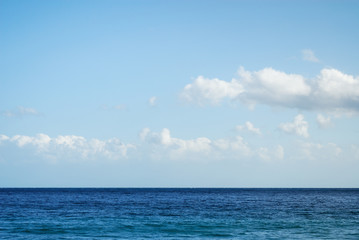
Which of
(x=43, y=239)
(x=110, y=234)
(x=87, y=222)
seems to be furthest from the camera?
(x=87, y=222)

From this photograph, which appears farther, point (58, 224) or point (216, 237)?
point (58, 224)

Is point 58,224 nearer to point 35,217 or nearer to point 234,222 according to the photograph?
point 35,217

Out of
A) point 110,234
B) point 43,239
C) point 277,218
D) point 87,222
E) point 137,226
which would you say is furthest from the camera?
point 277,218

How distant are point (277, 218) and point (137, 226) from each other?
18.4 metres

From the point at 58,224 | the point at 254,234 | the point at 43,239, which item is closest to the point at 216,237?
the point at 254,234

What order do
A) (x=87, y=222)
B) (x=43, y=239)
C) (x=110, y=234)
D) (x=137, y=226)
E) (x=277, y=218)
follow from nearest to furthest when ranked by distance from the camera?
(x=43, y=239)
(x=110, y=234)
(x=137, y=226)
(x=87, y=222)
(x=277, y=218)

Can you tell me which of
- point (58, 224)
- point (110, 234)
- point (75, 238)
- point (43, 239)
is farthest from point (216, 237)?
point (58, 224)

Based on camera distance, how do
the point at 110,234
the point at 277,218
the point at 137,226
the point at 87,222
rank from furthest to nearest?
1. the point at 277,218
2. the point at 87,222
3. the point at 137,226
4. the point at 110,234

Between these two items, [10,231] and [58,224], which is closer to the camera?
[10,231]

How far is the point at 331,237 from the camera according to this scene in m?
37.4

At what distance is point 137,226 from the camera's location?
43875 millimetres

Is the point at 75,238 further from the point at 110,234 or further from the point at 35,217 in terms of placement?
the point at 35,217

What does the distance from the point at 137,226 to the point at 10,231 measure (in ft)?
41.6

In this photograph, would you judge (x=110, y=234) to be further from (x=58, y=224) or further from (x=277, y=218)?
(x=277, y=218)
